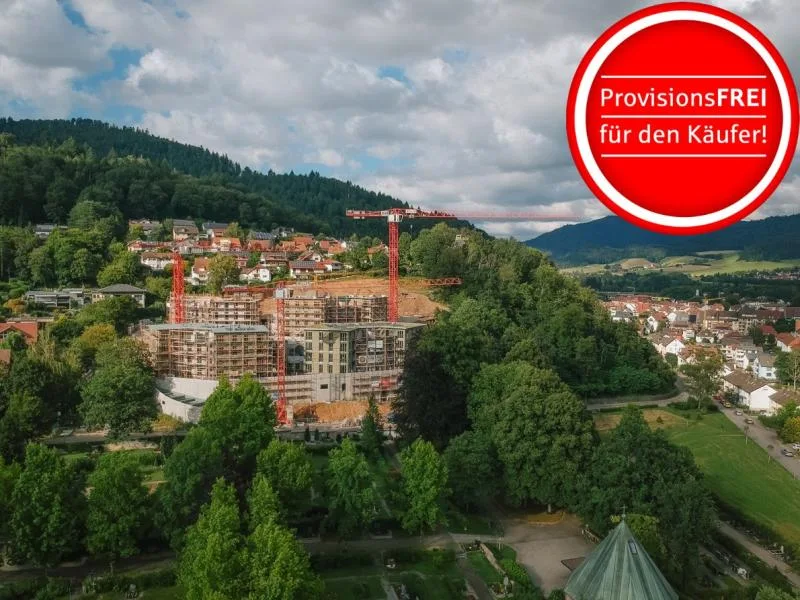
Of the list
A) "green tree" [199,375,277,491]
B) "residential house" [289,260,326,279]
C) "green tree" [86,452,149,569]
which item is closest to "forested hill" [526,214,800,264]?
"residential house" [289,260,326,279]

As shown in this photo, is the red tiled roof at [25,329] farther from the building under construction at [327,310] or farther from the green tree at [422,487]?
the green tree at [422,487]

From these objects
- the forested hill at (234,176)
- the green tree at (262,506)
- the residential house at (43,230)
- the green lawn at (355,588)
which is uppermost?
the forested hill at (234,176)

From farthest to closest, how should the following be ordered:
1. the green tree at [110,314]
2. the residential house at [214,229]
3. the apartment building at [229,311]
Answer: the residential house at [214,229], the apartment building at [229,311], the green tree at [110,314]

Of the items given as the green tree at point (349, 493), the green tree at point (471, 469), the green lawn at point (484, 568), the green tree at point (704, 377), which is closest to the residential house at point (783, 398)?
the green tree at point (704, 377)

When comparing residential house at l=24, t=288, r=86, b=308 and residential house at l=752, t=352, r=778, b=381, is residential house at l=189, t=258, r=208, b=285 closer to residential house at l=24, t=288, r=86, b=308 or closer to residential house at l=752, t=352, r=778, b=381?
residential house at l=24, t=288, r=86, b=308

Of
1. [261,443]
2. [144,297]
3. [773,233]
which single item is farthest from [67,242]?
[773,233]

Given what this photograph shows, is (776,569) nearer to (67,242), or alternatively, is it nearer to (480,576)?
(480,576)
